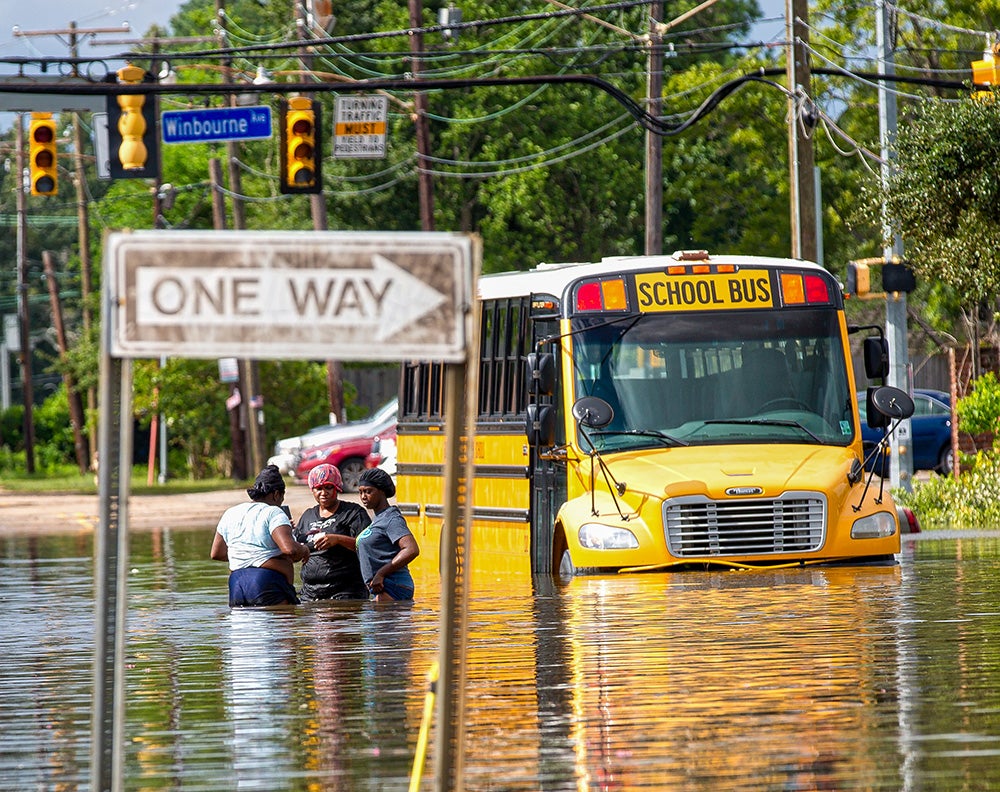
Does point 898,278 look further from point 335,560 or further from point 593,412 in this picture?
point 335,560

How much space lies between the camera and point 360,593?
51.8ft

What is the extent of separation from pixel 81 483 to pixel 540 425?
38.8 metres

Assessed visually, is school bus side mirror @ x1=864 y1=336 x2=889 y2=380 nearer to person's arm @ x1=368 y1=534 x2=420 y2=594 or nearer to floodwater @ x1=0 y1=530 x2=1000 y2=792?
floodwater @ x1=0 y1=530 x2=1000 y2=792

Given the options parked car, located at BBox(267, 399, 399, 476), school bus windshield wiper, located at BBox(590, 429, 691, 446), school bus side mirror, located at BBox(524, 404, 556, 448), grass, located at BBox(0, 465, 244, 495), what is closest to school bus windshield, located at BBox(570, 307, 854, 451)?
school bus windshield wiper, located at BBox(590, 429, 691, 446)

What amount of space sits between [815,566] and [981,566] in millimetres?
2279

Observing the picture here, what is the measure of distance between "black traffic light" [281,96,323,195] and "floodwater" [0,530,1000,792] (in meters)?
9.78

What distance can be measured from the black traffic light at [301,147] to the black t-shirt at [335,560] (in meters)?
10.8

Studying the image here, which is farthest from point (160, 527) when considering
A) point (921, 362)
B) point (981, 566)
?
point (921, 362)

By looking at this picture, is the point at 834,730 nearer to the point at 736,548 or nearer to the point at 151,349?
the point at 151,349

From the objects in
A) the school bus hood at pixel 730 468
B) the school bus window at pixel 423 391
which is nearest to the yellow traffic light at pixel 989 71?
the school bus window at pixel 423 391

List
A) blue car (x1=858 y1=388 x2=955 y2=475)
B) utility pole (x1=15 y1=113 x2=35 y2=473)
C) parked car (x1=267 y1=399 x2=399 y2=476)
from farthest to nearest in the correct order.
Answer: utility pole (x1=15 y1=113 x2=35 y2=473) < parked car (x1=267 y1=399 x2=399 y2=476) < blue car (x1=858 y1=388 x2=955 y2=475)

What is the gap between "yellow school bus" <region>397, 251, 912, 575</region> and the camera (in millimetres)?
15898

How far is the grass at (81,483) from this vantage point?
149ft

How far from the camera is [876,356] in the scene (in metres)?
16.8
